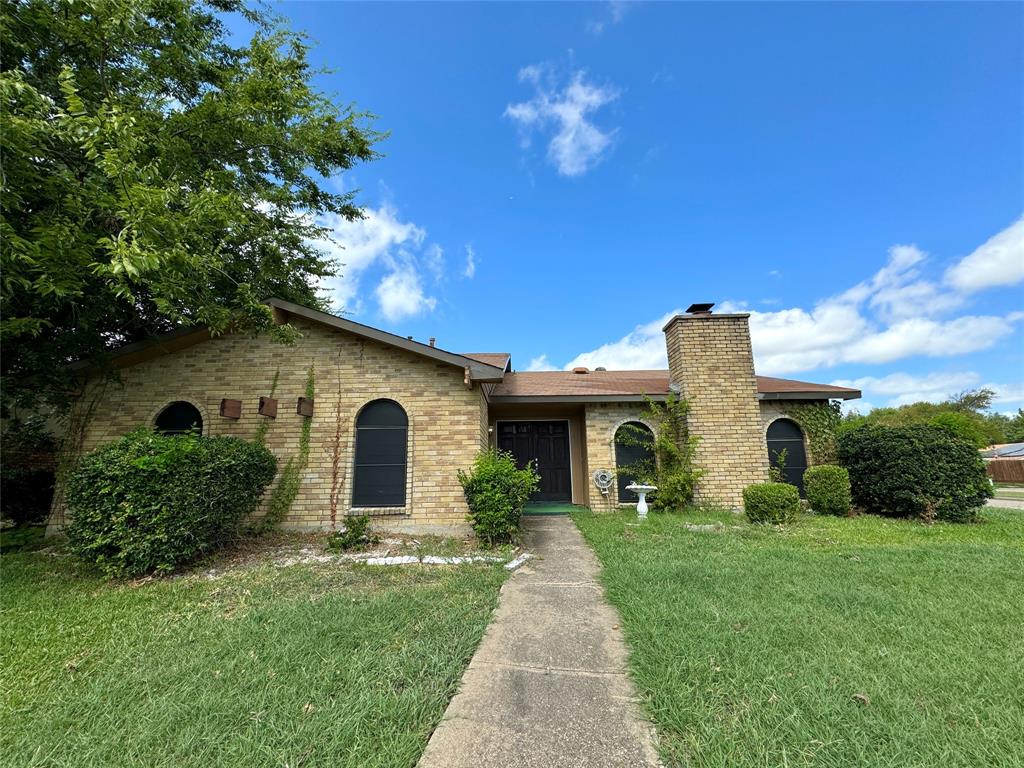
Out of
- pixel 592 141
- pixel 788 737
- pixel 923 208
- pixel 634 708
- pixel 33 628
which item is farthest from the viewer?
pixel 592 141

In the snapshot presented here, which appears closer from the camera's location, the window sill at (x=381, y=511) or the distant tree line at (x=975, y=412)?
the window sill at (x=381, y=511)

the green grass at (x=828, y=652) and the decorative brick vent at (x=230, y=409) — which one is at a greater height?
the decorative brick vent at (x=230, y=409)

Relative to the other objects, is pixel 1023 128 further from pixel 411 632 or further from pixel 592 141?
pixel 411 632

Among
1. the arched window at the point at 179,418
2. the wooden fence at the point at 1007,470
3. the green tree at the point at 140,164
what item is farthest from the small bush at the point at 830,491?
the wooden fence at the point at 1007,470

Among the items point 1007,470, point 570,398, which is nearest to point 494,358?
point 570,398

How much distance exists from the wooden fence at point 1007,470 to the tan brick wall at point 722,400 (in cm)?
2231

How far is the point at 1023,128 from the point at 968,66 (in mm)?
1860

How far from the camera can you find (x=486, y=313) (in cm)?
1639

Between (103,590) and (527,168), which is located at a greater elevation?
(527,168)

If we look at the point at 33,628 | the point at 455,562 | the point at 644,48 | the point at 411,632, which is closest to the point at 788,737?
the point at 411,632

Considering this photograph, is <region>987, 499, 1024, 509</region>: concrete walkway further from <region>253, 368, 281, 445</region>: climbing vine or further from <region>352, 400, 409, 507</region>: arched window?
<region>253, 368, 281, 445</region>: climbing vine

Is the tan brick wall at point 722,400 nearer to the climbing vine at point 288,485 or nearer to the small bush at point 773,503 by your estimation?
the small bush at point 773,503

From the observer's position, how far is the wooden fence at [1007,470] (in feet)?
67.5

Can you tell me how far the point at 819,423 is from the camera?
33.1 feet
